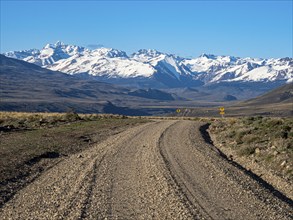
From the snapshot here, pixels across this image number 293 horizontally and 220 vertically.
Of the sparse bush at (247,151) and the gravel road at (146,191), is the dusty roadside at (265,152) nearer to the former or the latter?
the sparse bush at (247,151)

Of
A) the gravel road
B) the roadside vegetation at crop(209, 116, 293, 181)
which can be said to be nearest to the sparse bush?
the roadside vegetation at crop(209, 116, 293, 181)

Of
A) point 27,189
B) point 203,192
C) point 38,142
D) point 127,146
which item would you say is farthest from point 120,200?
point 38,142

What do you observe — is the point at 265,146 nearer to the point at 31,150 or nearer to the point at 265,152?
the point at 265,152

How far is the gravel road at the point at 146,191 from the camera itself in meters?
11.3

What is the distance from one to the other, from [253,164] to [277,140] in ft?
12.8

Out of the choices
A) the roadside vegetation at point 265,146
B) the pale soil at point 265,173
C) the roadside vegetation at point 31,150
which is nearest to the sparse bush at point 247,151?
the roadside vegetation at point 265,146

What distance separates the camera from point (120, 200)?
40.9 feet

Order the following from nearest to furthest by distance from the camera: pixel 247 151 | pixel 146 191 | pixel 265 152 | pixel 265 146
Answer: pixel 146 191 → pixel 265 152 → pixel 247 151 → pixel 265 146

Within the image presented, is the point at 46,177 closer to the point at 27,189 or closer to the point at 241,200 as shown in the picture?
the point at 27,189

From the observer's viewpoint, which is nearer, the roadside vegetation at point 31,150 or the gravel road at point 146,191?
the gravel road at point 146,191

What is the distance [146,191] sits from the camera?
1353 centimetres

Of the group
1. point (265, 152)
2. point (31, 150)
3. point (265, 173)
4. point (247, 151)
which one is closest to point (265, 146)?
point (247, 151)

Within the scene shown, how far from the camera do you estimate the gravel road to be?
11297 mm

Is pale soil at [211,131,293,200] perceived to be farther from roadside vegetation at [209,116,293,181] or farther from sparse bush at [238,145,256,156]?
sparse bush at [238,145,256,156]
